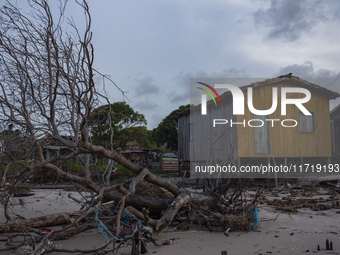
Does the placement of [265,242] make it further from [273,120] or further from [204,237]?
[273,120]

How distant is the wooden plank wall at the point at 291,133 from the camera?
13.0 meters

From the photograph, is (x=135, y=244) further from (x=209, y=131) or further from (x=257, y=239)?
(x=209, y=131)

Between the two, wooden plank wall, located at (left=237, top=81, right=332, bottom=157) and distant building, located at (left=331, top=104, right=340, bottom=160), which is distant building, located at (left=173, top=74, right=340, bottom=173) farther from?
distant building, located at (left=331, top=104, right=340, bottom=160)

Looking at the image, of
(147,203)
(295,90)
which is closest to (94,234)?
(147,203)

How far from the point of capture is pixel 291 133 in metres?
13.7

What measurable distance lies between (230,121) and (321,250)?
959 centimetres

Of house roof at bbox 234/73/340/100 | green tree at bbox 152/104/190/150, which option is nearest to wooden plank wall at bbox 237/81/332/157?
house roof at bbox 234/73/340/100

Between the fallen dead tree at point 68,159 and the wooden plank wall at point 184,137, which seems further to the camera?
the wooden plank wall at point 184,137

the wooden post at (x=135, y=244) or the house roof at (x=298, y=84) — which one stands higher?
the house roof at (x=298, y=84)

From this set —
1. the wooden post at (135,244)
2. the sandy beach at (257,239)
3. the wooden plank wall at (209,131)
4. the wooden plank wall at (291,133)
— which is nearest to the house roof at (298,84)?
the wooden plank wall at (291,133)

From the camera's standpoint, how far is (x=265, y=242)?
177 inches

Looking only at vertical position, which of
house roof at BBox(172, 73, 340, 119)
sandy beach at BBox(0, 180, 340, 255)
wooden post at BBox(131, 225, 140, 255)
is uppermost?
house roof at BBox(172, 73, 340, 119)

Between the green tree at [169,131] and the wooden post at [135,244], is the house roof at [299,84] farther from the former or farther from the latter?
the green tree at [169,131]

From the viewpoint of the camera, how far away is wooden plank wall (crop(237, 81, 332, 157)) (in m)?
13.0
